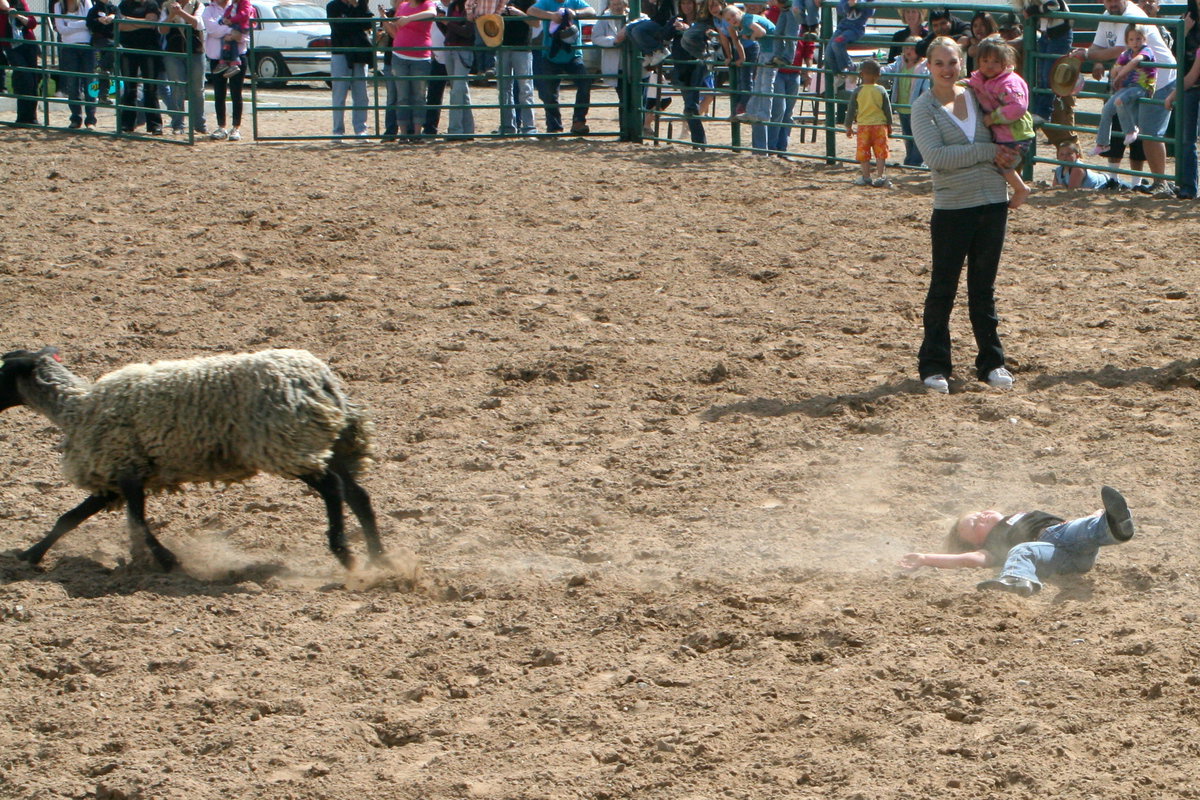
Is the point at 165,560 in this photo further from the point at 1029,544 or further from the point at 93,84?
the point at 93,84

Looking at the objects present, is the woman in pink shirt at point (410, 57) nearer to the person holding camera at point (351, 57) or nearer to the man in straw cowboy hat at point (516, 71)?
the person holding camera at point (351, 57)

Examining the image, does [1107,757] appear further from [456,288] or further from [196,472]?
[456,288]

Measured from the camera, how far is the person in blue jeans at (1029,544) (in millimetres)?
4930

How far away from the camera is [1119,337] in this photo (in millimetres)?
8234

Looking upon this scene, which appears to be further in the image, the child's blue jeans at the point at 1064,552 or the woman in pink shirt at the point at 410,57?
the woman in pink shirt at the point at 410,57

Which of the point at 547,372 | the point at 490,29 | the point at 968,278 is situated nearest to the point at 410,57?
the point at 490,29

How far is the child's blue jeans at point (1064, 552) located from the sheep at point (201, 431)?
2.39m

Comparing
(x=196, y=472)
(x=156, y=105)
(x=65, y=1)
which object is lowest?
(x=196, y=472)

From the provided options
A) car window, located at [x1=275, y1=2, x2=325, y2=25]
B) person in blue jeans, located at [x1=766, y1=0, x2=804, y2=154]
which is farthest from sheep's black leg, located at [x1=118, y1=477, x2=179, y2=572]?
car window, located at [x1=275, y1=2, x2=325, y2=25]

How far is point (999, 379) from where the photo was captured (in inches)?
293

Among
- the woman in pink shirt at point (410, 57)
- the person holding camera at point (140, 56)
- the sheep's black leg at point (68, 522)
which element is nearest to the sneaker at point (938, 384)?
the sheep's black leg at point (68, 522)

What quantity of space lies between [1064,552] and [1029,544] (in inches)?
4.8

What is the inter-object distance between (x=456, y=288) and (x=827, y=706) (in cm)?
588

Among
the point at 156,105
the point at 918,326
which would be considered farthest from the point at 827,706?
the point at 156,105
